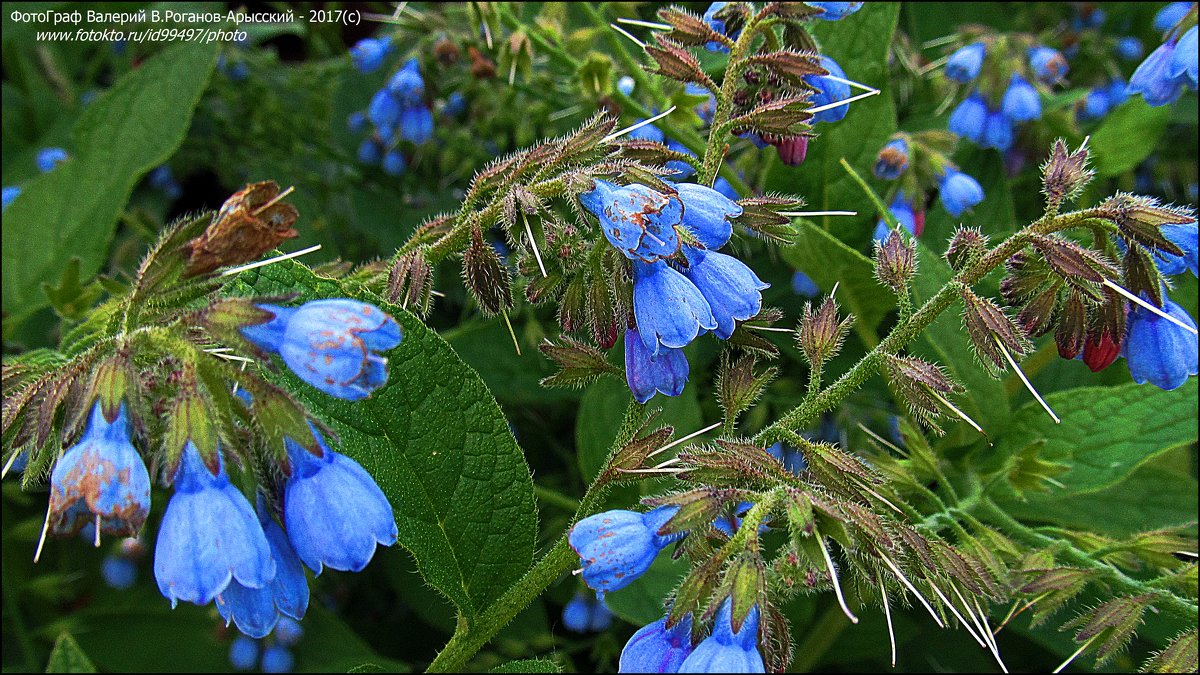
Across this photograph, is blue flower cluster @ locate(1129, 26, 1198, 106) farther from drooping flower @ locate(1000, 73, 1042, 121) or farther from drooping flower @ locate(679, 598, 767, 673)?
drooping flower @ locate(679, 598, 767, 673)

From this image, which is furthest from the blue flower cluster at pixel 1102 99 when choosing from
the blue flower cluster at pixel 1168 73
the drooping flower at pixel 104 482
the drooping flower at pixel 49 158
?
the drooping flower at pixel 49 158

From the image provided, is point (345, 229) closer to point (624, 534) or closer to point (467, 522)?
point (467, 522)

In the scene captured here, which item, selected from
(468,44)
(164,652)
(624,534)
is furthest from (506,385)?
(624,534)

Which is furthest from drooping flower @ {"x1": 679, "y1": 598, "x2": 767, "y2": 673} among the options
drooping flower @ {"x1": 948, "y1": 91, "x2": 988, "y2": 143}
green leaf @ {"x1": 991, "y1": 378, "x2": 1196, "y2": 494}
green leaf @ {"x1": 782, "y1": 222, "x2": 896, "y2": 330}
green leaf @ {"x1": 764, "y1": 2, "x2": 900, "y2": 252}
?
drooping flower @ {"x1": 948, "y1": 91, "x2": 988, "y2": 143}

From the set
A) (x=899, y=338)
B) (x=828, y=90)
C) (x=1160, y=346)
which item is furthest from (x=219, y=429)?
(x=1160, y=346)

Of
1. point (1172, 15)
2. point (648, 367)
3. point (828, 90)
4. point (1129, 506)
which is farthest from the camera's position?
point (1172, 15)

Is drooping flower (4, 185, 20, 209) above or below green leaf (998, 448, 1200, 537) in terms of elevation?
above

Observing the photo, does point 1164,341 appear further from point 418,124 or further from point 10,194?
point 10,194
